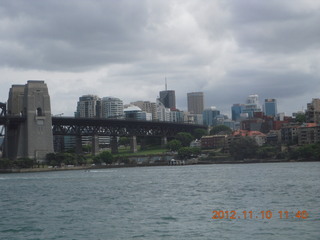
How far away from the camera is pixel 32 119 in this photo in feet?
436

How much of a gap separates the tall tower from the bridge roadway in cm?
225

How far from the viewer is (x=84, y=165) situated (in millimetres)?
137625

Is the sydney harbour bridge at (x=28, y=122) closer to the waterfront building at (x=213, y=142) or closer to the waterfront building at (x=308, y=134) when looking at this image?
the waterfront building at (x=213, y=142)

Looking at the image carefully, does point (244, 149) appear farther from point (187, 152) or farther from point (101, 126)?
point (101, 126)

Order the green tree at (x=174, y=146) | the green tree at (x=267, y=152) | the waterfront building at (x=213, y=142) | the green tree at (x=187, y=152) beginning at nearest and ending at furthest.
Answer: the green tree at (x=267, y=152) → the green tree at (x=187, y=152) → the waterfront building at (x=213, y=142) → the green tree at (x=174, y=146)

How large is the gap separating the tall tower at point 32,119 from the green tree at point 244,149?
45.1 meters

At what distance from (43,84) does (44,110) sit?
5534 mm

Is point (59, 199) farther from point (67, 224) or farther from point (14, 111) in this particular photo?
point (14, 111)

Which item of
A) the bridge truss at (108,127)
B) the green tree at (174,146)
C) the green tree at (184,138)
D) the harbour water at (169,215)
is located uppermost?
the bridge truss at (108,127)

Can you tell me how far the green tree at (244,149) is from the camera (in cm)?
15125

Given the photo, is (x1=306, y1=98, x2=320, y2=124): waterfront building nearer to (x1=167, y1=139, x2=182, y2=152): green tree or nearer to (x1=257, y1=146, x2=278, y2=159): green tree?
(x1=257, y1=146, x2=278, y2=159): green tree

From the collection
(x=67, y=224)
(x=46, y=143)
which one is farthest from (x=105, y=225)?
(x=46, y=143)
